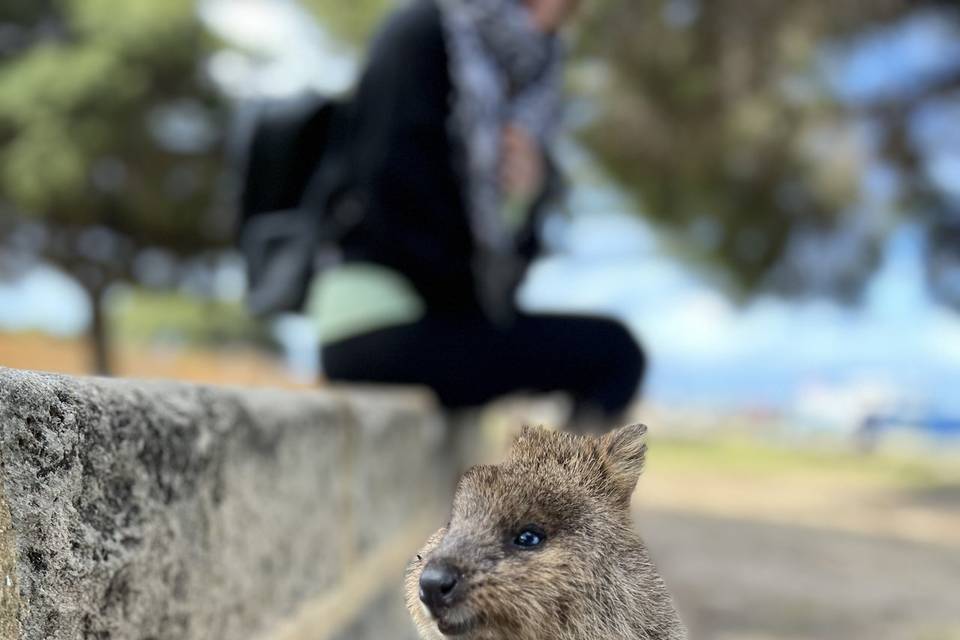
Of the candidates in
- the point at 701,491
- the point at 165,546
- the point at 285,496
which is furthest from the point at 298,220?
the point at 701,491

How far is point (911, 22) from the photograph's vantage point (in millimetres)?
8219

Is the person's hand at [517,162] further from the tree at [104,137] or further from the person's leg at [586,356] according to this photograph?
the tree at [104,137]

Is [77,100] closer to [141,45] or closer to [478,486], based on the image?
[141,45]

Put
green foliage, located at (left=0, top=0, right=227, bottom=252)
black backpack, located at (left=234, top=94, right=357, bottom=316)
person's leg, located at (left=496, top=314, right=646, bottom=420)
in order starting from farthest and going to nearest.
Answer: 1. green foliage, located at (left=0, top=0, right=227, bottom=252)
2. black backpack, located at (left=234, top=94, right=357, bottom=316)
3. person's leg, located at (left=496, top=314, right=646, bottom=420)

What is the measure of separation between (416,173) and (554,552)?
2097 mm

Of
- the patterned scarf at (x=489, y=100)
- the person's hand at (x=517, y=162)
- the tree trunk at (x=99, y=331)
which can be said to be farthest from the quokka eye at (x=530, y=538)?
the tree trunk at (x=99, y=331)

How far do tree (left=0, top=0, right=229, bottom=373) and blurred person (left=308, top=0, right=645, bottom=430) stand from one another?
12.4 meters

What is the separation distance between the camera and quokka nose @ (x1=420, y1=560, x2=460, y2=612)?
2.51 feet

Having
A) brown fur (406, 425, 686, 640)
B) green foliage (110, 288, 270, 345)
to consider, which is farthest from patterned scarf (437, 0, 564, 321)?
green foliage (110, 288, 270, 345)

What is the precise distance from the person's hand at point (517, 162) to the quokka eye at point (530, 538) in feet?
6.86

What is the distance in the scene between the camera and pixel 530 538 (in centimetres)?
84

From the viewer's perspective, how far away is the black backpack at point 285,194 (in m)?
3.02

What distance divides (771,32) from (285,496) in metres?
6.41

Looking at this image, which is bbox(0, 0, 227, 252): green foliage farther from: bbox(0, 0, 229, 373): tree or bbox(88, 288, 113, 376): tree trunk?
Answer: bbox(88, 288, 113, 376): tree trunk
